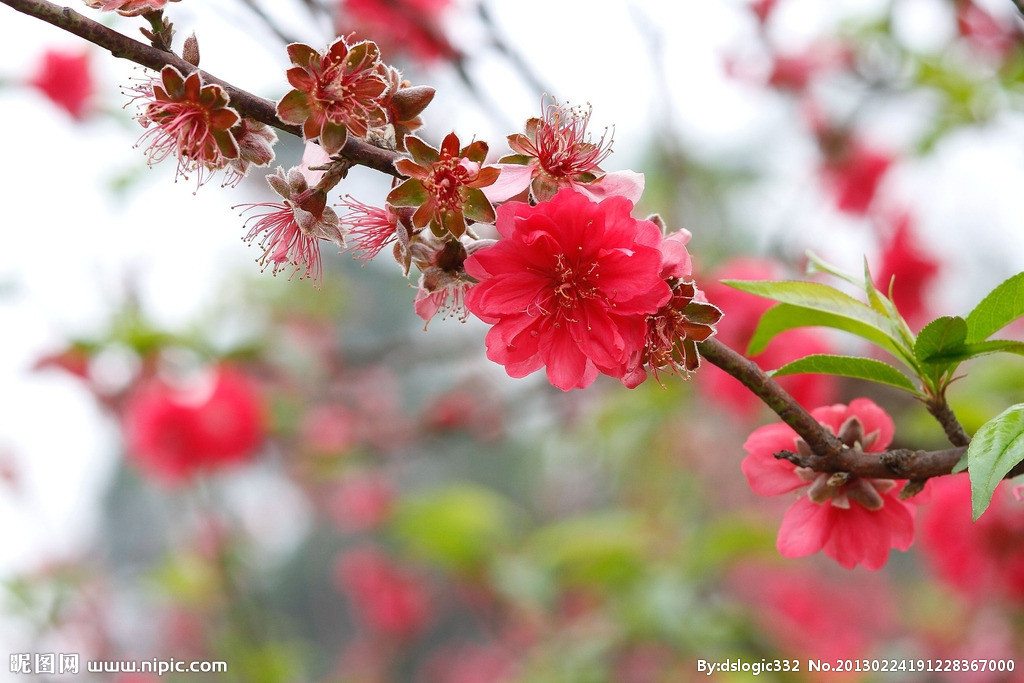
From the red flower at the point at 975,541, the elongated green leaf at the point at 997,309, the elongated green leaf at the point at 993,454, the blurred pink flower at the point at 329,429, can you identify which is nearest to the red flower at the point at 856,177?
the red flower at the point at 975,541

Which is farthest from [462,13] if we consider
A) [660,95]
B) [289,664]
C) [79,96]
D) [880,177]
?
[289,664]

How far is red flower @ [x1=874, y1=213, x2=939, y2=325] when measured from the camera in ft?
6.17

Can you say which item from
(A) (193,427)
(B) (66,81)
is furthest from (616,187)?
(B) (66,81)

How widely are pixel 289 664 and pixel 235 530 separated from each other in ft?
1.29

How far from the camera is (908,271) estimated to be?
6.19 ft

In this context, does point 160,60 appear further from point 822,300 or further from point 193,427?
point 193,427

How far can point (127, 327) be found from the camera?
74.8 inches

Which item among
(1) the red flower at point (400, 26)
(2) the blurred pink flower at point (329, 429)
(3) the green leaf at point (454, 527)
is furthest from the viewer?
(2) the blurred pink flower at point (329, 429)

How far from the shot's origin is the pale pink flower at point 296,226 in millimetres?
541

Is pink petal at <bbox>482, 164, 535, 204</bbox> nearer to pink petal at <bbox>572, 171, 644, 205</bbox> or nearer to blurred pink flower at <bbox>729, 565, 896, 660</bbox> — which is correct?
pink petal at <bbox>572, 171, 644, 205</bbox>

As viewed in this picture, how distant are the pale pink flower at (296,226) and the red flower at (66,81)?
1600 mm

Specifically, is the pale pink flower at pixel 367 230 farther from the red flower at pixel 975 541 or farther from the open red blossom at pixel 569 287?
the red flower at pixel 975 541

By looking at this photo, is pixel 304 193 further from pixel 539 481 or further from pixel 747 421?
pixel 539 481

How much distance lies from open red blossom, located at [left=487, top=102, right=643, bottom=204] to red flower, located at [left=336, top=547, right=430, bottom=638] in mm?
2704
